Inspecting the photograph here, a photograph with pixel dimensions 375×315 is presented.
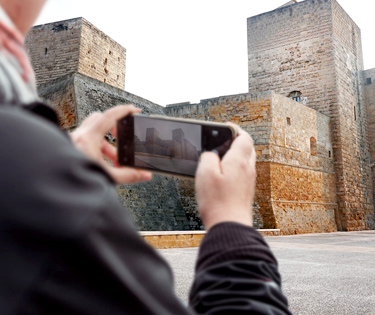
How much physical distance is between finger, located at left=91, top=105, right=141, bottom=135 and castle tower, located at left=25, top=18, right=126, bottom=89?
15.3 m

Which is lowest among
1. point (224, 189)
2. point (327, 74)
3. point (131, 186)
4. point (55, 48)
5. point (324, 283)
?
point (324, 283)

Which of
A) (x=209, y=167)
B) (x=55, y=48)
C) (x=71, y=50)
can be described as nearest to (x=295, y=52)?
(x=71, y=50)

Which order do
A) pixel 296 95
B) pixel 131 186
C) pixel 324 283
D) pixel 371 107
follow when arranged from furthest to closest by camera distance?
pixel 371 107 → pixel 296 95 → pixel 131 186 → pixel 324 283

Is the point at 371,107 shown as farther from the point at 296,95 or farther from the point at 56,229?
the point at 56,229

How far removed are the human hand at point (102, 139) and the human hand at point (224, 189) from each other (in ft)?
0.42

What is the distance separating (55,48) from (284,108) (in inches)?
387

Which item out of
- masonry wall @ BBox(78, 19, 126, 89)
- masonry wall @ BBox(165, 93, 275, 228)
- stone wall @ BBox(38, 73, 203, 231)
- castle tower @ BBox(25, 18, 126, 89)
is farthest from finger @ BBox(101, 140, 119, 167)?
masonry wall @ BBox(78, 19, 126, 89)

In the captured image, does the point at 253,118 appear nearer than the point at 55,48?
Yes

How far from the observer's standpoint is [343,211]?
14.5 m

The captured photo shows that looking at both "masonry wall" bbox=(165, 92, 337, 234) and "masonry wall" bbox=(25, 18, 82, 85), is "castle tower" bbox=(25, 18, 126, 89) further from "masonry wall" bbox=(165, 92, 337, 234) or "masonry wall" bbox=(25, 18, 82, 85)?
"masonry wall" bbox=(165, 92, 337, 234)

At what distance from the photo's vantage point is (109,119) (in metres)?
0.64

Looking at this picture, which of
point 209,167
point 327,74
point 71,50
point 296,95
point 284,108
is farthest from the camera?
point 296,95

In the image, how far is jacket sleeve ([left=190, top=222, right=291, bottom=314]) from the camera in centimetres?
64

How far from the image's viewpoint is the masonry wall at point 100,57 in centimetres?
1551
